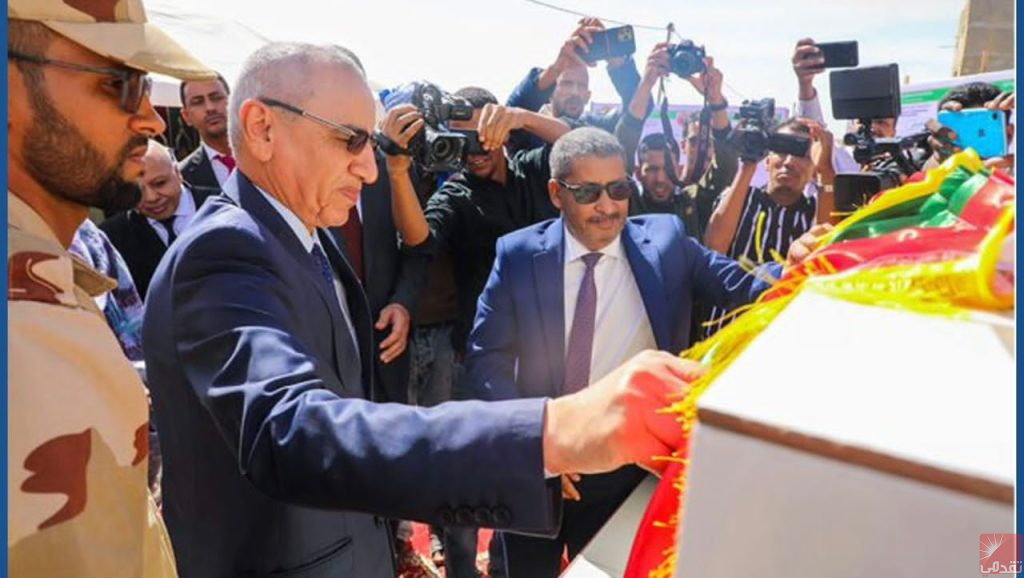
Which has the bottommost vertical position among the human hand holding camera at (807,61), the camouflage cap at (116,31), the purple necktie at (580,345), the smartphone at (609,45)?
the purple necktie at (580,345)

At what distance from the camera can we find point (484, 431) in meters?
0.89

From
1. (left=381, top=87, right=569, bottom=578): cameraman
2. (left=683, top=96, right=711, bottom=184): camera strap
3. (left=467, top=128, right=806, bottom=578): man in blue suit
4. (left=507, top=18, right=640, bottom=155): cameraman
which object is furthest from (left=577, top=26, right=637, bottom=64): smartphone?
(left=467, top=128, right=806, bottom=578): man in blue suit

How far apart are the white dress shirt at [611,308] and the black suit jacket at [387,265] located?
76 centimetres

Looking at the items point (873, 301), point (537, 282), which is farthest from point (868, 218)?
point (537, 282)

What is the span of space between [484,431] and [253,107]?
95cm

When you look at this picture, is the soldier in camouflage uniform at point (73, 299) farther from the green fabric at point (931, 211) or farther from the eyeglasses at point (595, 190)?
the eyeglasses at point (595, 190)

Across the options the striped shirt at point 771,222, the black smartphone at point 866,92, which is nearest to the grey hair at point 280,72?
the black smartphone at point 866,92

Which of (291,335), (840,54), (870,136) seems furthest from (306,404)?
(840,54)

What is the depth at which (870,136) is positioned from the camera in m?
3.03

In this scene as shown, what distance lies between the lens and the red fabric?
109 inches

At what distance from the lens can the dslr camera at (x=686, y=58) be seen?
4.15 metres

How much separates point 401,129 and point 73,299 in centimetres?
206

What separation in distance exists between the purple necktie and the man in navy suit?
29.0 inches

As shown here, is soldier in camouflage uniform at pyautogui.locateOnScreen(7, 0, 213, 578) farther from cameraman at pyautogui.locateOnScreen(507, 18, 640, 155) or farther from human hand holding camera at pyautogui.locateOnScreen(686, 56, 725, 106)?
human hand holding camera at pyautogui.locateOnScreen(686, 56, 725, 106)
